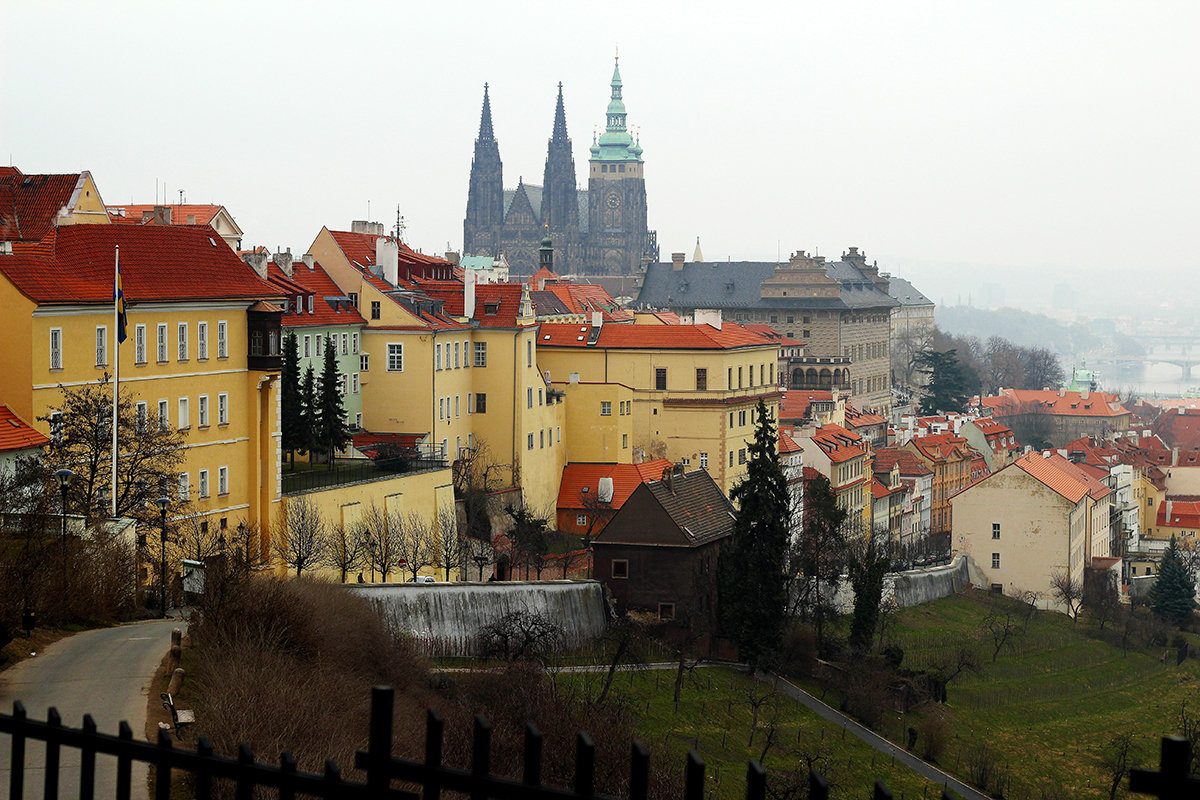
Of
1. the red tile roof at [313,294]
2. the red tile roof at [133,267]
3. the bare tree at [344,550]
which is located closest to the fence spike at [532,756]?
the red tile roof at [133,267]

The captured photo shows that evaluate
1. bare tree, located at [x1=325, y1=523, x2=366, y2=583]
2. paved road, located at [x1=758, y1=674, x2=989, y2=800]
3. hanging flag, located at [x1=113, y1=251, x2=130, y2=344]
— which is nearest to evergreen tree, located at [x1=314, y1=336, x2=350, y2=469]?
bare tree, located at [x1=325, y1=523, x2=366, y2=583]

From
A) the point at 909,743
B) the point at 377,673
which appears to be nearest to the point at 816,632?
the point at 909,743

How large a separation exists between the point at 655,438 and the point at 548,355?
20.7ft

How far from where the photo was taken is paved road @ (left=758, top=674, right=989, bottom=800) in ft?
151

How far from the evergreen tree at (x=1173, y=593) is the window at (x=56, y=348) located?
6164 cm

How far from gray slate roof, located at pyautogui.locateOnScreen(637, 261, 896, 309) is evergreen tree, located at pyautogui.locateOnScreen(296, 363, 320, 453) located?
310ft

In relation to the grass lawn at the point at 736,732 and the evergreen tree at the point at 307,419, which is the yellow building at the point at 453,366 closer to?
the evergreen tree at the point at 307,419

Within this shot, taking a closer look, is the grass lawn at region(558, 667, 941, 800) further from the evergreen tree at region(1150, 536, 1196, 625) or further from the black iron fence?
the evergreen tree at region(1150, 536, 1196, 625)

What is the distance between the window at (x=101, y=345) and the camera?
1554 inches

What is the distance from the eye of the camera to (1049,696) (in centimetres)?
6016

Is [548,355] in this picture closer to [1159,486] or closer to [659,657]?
[659,657]

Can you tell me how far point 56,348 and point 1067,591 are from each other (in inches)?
2169

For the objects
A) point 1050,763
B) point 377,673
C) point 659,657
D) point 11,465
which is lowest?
point 1050,763

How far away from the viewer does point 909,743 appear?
4909 centimetres
